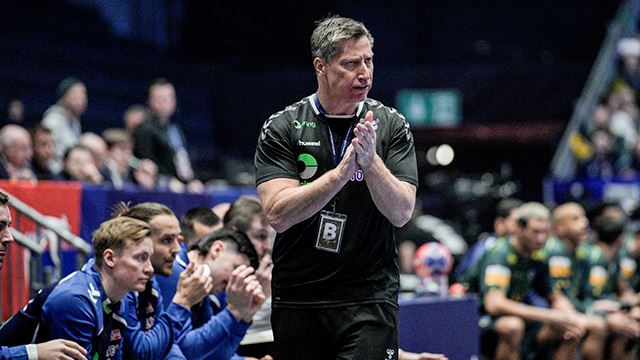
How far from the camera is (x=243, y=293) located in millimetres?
5535

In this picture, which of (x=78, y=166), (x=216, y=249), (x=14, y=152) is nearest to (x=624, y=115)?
(x=78, y=166)

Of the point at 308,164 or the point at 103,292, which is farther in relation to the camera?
the point at 103,292

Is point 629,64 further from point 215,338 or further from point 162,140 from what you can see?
point 215,338

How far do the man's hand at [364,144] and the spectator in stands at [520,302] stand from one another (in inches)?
203

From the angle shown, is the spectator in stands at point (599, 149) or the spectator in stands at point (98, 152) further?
the spectator in stands at point (599, 149)

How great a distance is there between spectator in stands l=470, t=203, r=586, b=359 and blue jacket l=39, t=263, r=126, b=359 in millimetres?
4684

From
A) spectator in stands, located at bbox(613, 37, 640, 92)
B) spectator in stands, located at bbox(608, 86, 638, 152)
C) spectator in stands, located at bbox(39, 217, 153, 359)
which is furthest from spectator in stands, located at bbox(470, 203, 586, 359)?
spectator in stands, located at bbox(613, 37, 640, 92)

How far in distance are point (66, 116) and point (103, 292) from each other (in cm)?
574

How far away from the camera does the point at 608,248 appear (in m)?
10.8

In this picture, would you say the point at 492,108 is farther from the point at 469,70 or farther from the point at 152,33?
the point at 152,33

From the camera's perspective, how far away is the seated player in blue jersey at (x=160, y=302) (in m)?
5.35

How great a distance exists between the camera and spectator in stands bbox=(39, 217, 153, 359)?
495cm

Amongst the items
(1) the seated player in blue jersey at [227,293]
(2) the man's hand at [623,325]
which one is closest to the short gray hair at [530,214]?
(2) the man's hand at [623,325]

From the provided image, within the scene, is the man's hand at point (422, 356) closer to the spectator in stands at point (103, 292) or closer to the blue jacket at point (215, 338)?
the blue jacket at point (215, 338)
